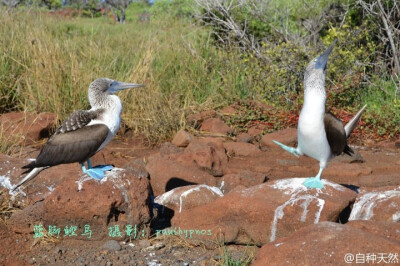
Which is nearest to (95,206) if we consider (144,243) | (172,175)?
(144,243)

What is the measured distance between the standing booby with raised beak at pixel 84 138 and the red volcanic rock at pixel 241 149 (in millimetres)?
2394

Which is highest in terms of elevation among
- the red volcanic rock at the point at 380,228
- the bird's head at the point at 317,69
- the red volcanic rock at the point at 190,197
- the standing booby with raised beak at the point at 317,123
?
the bird's head at the point at 317,69

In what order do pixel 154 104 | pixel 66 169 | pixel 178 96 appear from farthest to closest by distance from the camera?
pixel 178 96
pixel 154 104
pixel 66 169

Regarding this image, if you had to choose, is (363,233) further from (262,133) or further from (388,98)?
(388,98)

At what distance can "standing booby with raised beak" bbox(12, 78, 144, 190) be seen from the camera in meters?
4.61

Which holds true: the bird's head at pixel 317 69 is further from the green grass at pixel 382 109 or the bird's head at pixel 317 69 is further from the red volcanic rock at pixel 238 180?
the green grass at pixel 382 109

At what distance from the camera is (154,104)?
7785mm

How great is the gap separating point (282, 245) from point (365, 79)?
5954 mm

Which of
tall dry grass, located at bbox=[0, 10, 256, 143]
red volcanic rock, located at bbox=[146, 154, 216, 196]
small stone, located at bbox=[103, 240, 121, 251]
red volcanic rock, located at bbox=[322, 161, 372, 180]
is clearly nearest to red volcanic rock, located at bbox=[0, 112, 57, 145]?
tall dry grass, located at bbox=[0, 10, 256, 143]

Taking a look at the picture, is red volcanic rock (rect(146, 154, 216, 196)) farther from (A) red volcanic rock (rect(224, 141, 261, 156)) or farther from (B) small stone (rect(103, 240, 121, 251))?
(B) small stone (rect(103, 240, 121, 251))

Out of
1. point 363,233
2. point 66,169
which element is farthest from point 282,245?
point 66,169

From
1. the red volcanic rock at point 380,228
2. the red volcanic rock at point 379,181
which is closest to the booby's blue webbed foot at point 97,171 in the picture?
the red volcanic rock at point 380,228

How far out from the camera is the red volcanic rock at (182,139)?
279 inches

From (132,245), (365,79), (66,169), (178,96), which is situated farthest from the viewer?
(365,79)
